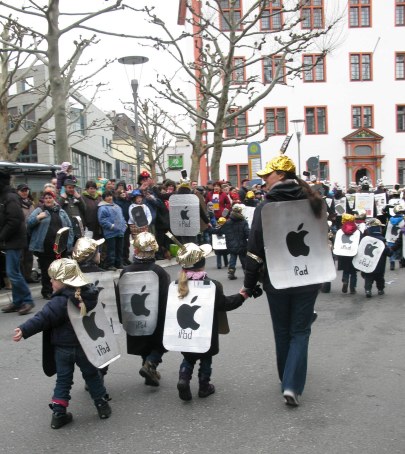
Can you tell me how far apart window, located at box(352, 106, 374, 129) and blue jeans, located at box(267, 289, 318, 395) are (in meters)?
41.6

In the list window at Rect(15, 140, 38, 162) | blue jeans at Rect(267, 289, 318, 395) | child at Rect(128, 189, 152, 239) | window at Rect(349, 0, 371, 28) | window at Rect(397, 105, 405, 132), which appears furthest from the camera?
window at Rect(397, 105, 405, 132)

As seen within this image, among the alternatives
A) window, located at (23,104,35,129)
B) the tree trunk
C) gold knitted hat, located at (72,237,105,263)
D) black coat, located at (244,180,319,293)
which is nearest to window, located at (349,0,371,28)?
window, located at (23,104,35,129)

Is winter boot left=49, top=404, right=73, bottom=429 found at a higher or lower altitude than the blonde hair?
lower

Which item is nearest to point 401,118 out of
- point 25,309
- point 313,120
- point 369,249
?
point 313,120

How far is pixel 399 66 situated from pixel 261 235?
4422 cm

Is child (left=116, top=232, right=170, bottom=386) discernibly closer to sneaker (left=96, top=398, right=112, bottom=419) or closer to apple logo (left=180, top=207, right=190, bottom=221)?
sneaker (left=96, top=398, right=112, bottom=419)

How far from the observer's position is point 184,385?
4.79 meters

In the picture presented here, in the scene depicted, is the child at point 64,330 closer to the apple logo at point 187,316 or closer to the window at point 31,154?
the apple logo at point 187,316

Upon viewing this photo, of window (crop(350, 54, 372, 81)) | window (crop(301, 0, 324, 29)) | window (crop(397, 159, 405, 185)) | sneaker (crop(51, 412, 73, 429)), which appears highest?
window (crop(301, 0, 324, 29))

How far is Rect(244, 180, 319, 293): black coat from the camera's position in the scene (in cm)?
470

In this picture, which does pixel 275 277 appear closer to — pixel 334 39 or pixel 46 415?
pixel 46 415

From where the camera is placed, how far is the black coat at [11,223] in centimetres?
833

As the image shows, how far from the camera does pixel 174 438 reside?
13.5ft

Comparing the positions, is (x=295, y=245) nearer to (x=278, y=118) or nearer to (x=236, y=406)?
(x=236, y=406)
